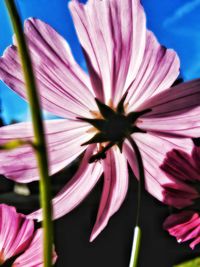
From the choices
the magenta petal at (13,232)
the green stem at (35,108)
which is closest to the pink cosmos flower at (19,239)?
the magenta petal at (13,232)

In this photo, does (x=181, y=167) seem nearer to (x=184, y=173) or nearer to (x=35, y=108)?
(x=184, y=173)

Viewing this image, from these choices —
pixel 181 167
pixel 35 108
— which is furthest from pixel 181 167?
pixel 35 108

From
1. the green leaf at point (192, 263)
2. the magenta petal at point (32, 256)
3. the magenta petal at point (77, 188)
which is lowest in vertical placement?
the green leaf at point (192, 263)

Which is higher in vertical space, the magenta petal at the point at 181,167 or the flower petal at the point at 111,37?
the flower petal at the point at 111,37

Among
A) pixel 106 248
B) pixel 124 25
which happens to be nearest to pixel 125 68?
pixel 124 25

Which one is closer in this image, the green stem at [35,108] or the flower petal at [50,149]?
the green stem at [35,108]

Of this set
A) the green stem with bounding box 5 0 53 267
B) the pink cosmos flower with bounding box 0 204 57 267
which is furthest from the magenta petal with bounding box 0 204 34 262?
the green stem with bounding box 5 0 53 267

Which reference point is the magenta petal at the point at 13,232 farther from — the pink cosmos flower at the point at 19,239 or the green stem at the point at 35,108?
the green stem at the point at 35,108

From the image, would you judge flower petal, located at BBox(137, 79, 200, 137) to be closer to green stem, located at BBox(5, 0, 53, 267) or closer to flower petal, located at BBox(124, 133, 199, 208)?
flower petal, located at BBox(124, 133, 199, 208)
